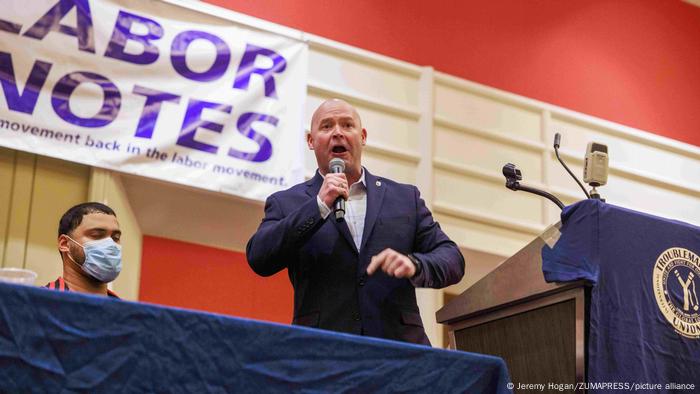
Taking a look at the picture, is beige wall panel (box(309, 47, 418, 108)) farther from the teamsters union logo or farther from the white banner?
the teamsters union logo

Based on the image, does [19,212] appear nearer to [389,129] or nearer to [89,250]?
[89,250]

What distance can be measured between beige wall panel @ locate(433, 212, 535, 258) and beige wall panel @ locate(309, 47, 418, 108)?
0.70 meters

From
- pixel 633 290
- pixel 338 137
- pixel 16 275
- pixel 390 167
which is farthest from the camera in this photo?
pixel 390 167

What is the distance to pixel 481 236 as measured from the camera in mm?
5500

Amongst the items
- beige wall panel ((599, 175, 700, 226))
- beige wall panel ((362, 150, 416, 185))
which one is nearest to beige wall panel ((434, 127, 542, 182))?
beige wall panel ((362, 150, 416, 185))

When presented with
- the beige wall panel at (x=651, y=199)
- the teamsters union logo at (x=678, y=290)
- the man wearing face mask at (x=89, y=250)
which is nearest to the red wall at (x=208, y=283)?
the beige wall panel at (x=651, y=199)

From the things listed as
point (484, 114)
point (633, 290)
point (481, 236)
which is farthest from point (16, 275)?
point (484, 114)

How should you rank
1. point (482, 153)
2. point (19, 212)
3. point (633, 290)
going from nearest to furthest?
point (633, 290)
point (19, 212)
point (482, 153)

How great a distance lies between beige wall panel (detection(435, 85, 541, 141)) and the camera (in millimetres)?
5625

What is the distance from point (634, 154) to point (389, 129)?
173cm

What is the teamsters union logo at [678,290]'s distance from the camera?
239cm

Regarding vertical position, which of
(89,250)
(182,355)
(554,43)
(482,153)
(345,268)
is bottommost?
(182,355)

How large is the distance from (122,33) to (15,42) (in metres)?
0.50

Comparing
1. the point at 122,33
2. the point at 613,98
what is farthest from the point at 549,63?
the point at 122,33
